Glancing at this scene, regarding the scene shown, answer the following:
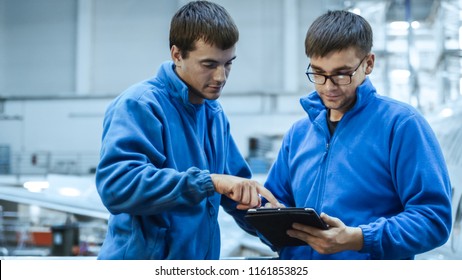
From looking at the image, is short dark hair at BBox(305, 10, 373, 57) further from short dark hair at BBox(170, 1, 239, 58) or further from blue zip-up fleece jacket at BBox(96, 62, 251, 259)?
blue zip-up fleece jacket at BBox(96, 62, 251, 259)

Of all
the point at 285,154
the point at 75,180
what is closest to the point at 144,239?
the point at 285,154

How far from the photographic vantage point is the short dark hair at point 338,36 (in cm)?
146

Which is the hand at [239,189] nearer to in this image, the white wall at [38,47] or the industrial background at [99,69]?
the industrial background at [99,69]

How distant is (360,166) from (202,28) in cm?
50

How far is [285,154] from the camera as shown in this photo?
1734 millimetres

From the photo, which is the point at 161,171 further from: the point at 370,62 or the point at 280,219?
the point at 370,62

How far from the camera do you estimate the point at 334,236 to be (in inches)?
54.3

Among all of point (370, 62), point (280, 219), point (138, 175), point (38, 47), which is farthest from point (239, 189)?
point (38, 47)

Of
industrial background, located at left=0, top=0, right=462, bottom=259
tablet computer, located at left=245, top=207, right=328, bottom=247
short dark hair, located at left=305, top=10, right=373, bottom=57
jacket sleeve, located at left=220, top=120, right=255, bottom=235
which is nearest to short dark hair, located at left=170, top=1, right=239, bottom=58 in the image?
short dark hair, located at left=305, top=10, right=373, bottom=57

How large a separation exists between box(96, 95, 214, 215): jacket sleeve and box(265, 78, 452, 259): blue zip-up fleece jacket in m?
0.30

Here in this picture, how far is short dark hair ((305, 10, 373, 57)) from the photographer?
57.7 inches

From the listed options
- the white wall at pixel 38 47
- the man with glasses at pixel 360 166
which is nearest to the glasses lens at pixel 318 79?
the man with glasses at pixel 360 166

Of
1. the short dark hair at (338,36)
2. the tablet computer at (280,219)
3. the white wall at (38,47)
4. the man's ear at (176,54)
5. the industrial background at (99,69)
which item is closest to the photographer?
the tablet computer at (280,219)
